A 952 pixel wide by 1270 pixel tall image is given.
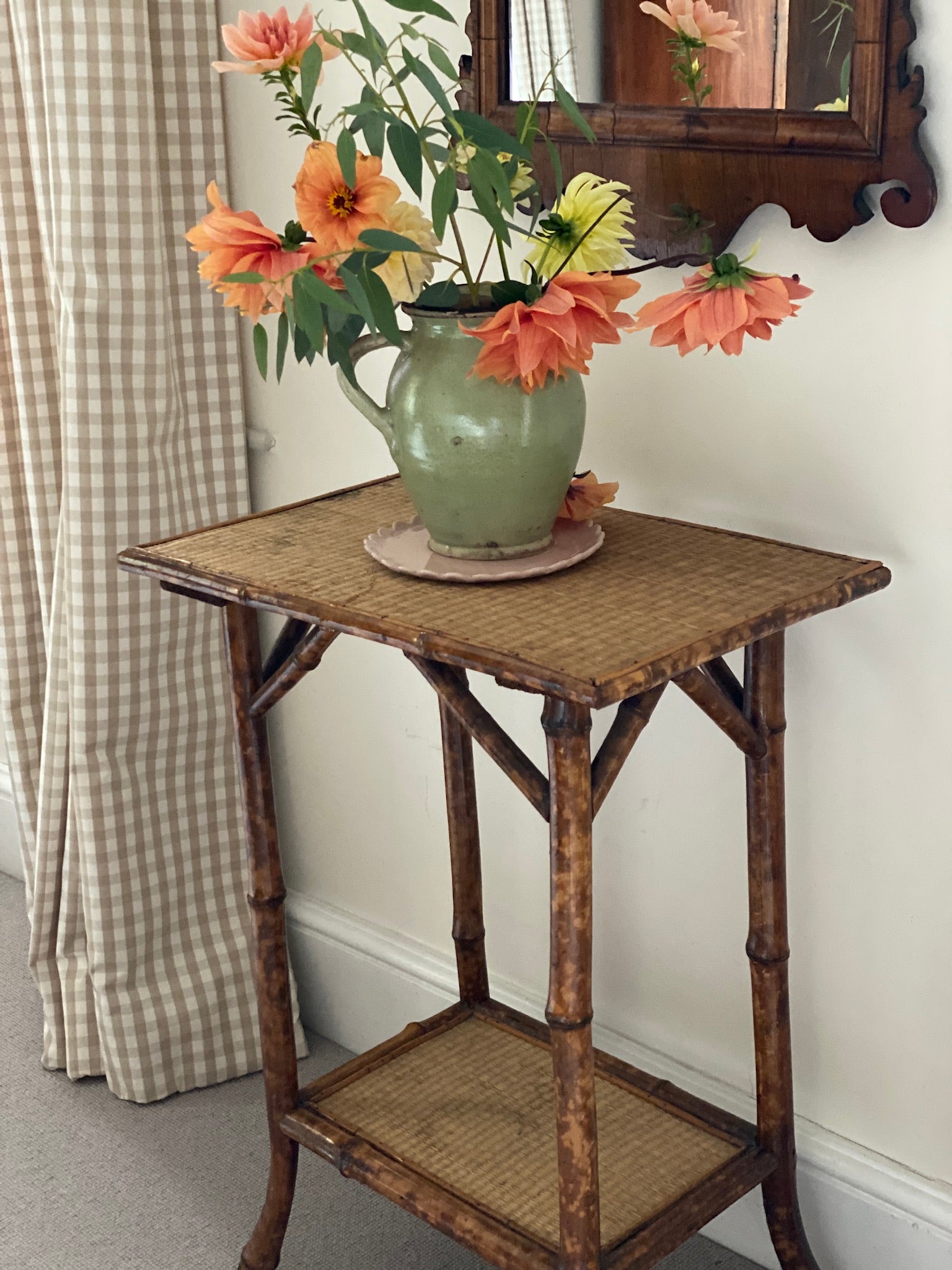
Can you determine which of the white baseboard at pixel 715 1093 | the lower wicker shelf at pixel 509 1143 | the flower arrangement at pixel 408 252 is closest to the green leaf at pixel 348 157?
the flower arrangement at pixel 408 252

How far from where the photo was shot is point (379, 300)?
1046 millimetres

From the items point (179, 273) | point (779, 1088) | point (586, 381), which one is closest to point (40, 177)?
point (179, 273)

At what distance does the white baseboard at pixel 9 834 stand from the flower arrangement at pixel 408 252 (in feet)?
5.60

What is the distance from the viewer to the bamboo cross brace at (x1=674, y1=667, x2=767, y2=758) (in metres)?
1.15

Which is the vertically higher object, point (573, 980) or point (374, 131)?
point (374, 131)

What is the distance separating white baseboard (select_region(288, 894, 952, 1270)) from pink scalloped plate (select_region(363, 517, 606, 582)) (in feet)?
2.35

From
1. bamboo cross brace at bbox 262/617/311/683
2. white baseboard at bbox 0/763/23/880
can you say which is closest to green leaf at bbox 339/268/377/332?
bamboo cross brace at bbox 262/617/311/683

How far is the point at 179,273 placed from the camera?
1.73m

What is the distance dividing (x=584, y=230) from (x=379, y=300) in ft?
0.62

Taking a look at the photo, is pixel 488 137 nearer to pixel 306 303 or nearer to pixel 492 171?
pixel 492 171

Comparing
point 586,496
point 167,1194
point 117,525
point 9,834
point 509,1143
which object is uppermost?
point 586,496

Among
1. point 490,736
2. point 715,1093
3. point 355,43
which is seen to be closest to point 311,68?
point 355,43

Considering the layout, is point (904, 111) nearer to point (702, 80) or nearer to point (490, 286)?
point (702, 80)

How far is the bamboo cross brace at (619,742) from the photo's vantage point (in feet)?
3.59
